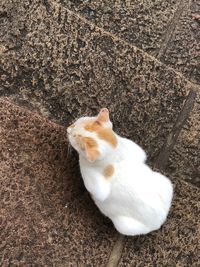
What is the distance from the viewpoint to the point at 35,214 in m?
2.16

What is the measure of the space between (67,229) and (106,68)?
1.93ft

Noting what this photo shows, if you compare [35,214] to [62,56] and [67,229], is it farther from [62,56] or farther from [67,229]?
[62,56]

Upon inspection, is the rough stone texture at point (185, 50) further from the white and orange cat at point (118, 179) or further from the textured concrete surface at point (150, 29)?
the white and orange cat at point (118, 179)

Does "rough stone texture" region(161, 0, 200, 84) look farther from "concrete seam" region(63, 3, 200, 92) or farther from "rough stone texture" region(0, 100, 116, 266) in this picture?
"rough stone texture" region(0, 100, 116, 266)

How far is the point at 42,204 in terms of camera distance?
2176mm

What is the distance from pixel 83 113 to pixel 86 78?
13cm

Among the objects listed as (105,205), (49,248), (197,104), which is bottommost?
(49,248)

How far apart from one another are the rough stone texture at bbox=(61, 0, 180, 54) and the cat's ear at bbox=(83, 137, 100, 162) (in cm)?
51

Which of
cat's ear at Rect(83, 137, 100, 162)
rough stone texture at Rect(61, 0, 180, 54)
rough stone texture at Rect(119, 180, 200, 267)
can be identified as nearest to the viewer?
cat's ear at Rect(83, 137, 100, 162)

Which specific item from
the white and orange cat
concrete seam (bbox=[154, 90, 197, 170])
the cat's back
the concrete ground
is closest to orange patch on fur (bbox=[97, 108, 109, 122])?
the white and orange cat

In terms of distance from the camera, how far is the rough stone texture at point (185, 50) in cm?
239

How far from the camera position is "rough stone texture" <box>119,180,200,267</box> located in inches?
88.1

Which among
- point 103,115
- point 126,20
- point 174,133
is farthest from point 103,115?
point 126,20

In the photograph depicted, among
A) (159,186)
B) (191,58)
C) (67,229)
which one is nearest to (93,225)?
(67,229)
